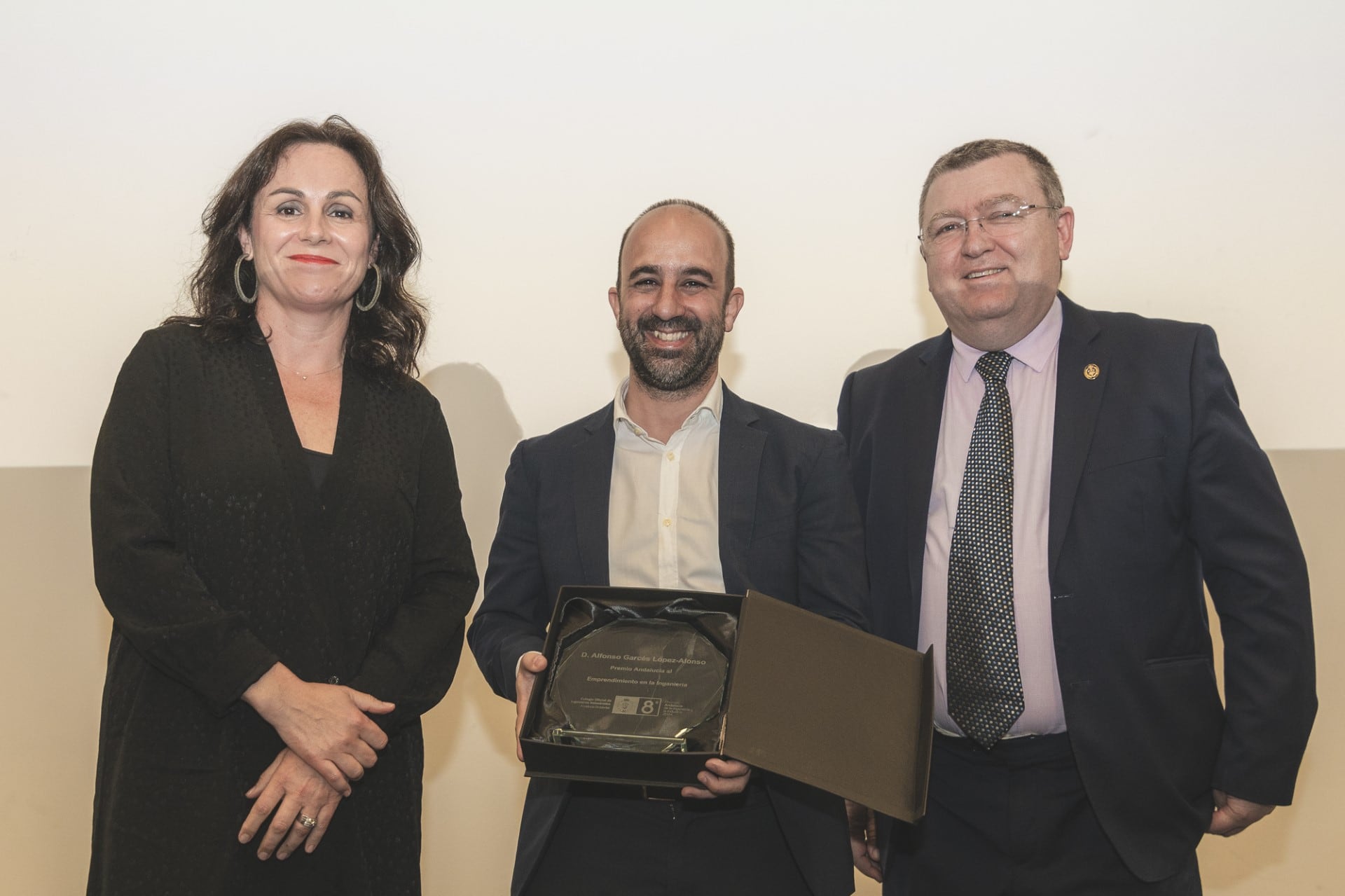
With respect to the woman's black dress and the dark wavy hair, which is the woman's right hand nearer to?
the woman's black dress

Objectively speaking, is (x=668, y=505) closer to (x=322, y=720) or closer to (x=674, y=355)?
(x=674, y=355)

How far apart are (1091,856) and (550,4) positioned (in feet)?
8.76

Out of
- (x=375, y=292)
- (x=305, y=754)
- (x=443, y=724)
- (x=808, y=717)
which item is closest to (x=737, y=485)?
(x=808, y=717)

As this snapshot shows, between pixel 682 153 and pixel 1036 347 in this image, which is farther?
pixel 682 153

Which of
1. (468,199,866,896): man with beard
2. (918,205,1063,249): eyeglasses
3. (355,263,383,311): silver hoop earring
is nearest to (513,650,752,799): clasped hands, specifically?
(468,199,866,896): man with beard

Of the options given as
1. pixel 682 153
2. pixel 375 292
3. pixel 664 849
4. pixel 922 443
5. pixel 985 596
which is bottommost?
pixel 664 849

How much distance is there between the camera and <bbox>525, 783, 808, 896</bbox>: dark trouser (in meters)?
2.00

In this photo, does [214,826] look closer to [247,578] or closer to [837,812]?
[247,578]

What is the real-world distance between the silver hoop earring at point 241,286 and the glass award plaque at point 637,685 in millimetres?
931

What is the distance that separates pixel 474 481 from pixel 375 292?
3.73 ft

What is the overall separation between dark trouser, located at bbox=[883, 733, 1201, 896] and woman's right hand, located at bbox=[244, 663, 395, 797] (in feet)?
3.94

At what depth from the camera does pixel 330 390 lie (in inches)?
82.6

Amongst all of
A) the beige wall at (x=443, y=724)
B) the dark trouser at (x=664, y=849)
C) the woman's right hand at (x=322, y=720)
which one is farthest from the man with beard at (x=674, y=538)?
the beige wall at (x=443, y=724)

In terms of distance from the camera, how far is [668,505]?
2219 mm
